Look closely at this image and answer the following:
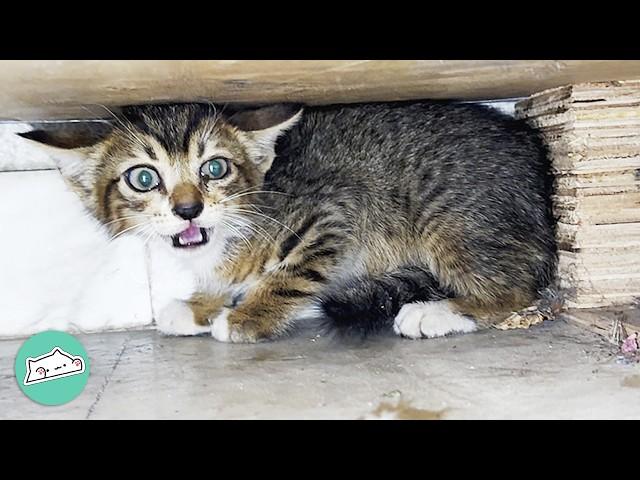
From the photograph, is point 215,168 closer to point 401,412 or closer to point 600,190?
point 401,412

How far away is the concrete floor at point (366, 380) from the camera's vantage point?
129 centimetres

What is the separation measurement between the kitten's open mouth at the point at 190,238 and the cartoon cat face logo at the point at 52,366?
43cm

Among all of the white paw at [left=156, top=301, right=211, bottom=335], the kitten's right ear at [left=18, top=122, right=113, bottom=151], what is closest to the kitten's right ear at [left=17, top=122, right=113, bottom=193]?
the kitten's right ear at [left=18, top=122, right=113, bottom=151]

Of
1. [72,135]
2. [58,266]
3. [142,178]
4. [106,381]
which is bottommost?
[106,381]

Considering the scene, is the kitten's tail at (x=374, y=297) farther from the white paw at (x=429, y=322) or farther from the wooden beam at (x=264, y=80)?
the wooden beam at (x=264, y=80)

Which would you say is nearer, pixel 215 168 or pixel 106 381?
pixel 106 381

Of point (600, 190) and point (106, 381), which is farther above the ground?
point (600, 190)

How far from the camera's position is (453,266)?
73.2 inches

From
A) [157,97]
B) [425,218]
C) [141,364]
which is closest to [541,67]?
[425,218]

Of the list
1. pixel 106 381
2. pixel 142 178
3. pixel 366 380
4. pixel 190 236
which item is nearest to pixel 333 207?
pixel 190 236

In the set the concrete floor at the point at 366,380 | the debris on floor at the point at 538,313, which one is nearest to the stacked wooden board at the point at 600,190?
the debris on floor at the point at 538,313

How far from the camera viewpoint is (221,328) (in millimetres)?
1840

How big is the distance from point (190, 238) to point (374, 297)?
499 millimetres

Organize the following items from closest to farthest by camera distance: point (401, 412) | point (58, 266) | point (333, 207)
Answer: point (401, 412), point (333, 207), point (58, 266)
